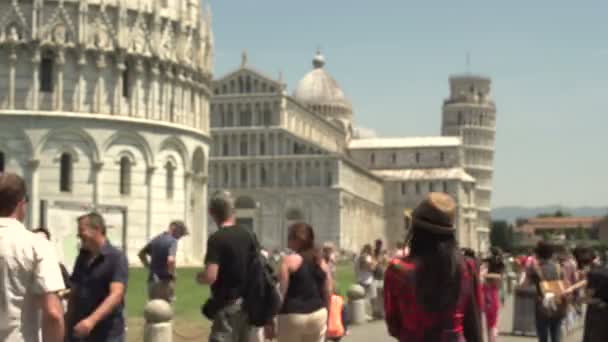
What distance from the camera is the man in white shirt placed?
5895 millimetres

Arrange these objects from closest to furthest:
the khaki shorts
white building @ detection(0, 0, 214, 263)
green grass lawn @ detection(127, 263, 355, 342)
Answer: the khaki shorts, green grass lawn @ detection(127, 263, 355, 342), white building @ detection(0, 0, 214, 263)

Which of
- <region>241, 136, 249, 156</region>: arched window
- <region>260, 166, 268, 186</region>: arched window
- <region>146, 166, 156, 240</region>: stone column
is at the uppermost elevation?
<region>241, 136, 249, 156</region>: arched window

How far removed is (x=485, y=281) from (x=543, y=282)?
103 cm

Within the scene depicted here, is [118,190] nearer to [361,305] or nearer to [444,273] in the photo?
[361,305]

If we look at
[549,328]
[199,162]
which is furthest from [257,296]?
[199,162]

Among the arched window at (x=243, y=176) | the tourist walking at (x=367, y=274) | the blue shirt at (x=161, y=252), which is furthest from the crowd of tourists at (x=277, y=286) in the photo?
the arched window at (x=243, y=176)

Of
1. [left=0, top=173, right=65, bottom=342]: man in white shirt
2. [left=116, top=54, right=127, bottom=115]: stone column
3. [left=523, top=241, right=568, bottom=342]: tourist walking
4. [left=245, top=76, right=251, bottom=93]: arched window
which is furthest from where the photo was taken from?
[left=245, top=76, right=251, bottom=93]: arched window

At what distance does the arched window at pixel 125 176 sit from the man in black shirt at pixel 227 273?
121ft

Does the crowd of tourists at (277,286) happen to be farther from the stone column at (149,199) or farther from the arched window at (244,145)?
the arched window at (244,145)

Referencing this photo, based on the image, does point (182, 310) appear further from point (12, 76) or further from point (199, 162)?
point (199, 162)

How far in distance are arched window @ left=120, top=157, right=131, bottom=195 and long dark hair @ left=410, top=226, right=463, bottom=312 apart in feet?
133

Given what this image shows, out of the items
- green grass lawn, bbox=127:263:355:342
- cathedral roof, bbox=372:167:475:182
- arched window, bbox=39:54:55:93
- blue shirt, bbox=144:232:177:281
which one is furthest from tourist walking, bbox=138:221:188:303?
cathedral roof, bbox=372:167:475:182

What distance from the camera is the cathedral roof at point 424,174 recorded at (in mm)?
120188

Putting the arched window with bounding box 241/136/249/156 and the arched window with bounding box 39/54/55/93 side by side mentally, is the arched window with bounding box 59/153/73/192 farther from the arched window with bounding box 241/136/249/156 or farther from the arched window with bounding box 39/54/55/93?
the arched window with bounding box 241/136/249/156
